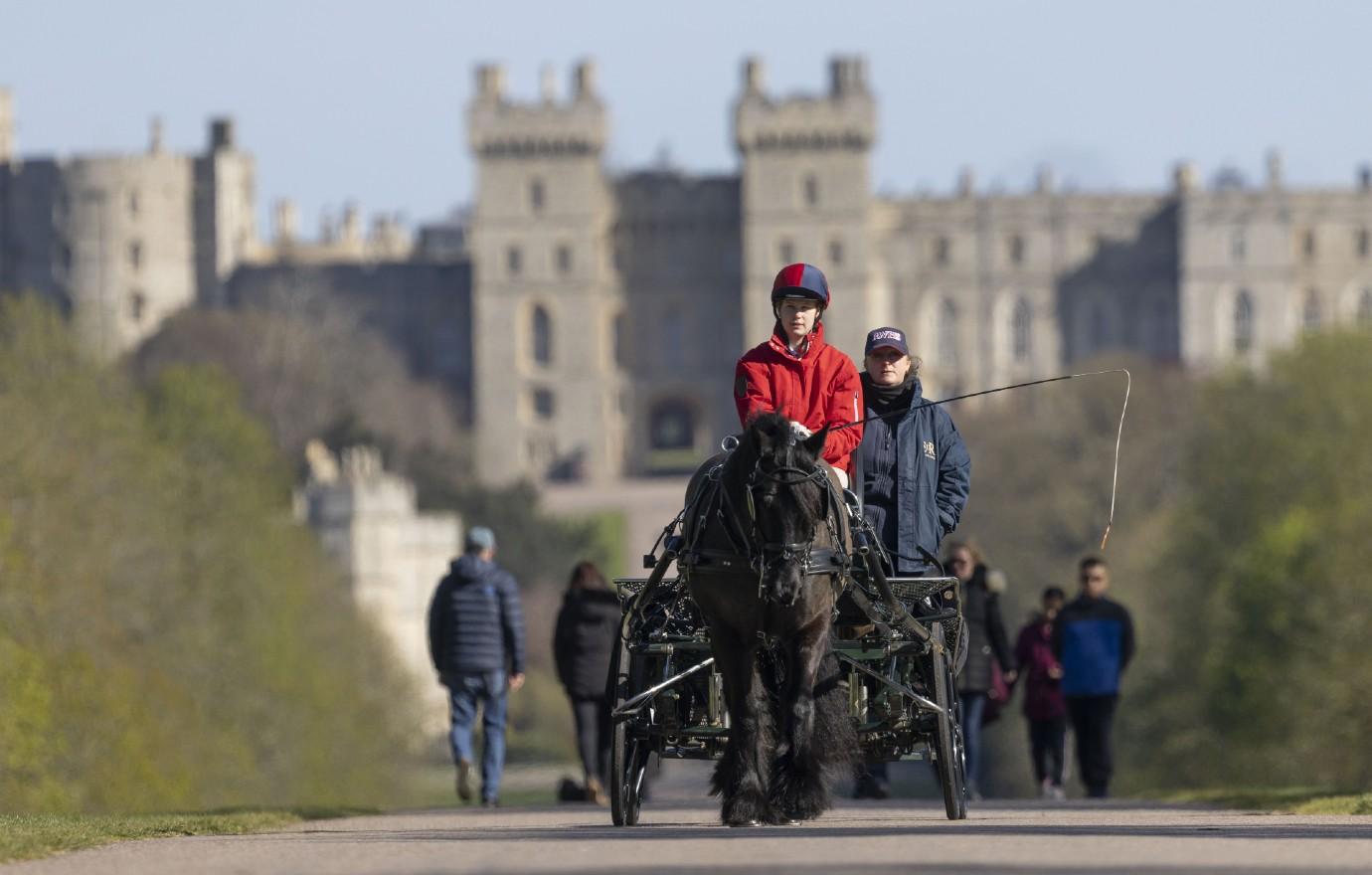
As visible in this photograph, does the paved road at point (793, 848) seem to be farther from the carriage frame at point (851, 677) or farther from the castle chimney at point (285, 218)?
the castle chimney at point (285, 218)

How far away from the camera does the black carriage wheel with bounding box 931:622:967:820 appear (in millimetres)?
12977

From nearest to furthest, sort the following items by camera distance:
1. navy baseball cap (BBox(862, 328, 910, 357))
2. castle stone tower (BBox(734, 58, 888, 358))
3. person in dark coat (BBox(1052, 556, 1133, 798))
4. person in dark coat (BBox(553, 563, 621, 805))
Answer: navy baseball cap (BBox(862, 328, 910, 357))
person in dark coat (BBox(553, 563, 621, 805))
person in dark coat (BBox(1052, 556, 1133, 798))
castle stone tower (BBox(734, 58, 888, 358))

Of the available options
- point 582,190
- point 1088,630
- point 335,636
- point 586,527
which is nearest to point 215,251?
point 582,190

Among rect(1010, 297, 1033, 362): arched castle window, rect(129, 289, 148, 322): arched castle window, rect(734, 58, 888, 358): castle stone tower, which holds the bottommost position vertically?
rect(1010, 297, 1033, 362): arched castle window

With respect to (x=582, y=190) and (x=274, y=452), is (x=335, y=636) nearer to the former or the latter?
(x=274, y=452)

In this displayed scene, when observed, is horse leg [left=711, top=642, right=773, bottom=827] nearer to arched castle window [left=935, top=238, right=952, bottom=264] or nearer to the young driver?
the young driver

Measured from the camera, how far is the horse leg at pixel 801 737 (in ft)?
40.4

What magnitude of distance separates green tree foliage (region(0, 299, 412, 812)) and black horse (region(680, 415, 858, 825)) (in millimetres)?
17416

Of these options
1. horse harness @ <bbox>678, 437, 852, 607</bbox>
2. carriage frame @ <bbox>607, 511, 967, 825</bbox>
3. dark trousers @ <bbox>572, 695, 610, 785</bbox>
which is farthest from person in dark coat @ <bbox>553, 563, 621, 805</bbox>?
horse harness @ <bbox>678, 437, 852, 607</bbox>

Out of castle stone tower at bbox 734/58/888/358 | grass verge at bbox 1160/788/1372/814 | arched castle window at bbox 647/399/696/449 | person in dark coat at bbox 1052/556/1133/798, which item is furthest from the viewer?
arched castle window at bbox 647/399/696/449

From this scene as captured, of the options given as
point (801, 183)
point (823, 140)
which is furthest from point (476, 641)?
point (823, 140)

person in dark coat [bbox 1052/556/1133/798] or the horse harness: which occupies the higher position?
the horse harness

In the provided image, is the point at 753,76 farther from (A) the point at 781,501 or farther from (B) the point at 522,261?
(A) the point at 781,501

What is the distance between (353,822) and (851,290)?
90.0 m
